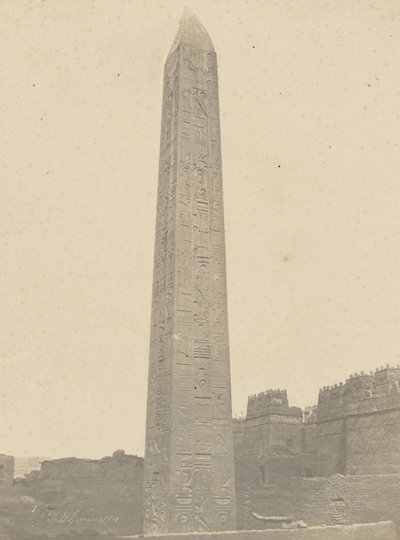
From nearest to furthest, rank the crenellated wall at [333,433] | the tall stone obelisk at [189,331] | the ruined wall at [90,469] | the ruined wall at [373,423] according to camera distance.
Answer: the tall stone obelisk at [189,331] < the ruined wall at [90,469] < the ruined wall at [373,423] < the crenellated wall at [333,433]

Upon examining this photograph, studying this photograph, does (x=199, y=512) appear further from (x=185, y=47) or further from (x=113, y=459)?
(x=113, y=459)

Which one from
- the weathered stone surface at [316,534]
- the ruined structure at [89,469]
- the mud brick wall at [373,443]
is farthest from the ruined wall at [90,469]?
the weathered stone surface at [316,534]

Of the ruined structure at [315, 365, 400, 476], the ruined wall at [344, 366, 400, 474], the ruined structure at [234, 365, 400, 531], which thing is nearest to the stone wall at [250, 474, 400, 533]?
the ruined structure at [234, 365, 400, 531]

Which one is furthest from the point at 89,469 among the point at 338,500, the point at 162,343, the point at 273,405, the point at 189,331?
the point at 189,331

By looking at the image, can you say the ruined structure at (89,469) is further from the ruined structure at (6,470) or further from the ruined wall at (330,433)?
the ruined wall at (330,433)

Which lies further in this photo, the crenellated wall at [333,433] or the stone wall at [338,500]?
the crenellated wall at [333,433]

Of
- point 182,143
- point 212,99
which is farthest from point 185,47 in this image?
point 182,143
